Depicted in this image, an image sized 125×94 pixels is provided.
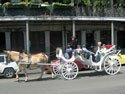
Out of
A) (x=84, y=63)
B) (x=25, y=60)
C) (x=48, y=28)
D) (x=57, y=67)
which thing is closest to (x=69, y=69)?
(x=57, y=67)

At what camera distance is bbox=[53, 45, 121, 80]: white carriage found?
21062 millimetres

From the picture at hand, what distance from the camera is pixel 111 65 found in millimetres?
22062

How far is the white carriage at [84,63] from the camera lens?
21062 mm

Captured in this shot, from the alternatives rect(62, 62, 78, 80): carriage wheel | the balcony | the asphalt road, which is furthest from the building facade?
rect(62, 62, 78, 80): carriage wheel

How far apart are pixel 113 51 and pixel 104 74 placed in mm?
1298

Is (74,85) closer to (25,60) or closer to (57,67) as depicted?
(57,67)

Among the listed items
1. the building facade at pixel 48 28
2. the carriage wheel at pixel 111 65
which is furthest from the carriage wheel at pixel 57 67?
the building facade at pixel 48 28

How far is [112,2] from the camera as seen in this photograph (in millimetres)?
36188

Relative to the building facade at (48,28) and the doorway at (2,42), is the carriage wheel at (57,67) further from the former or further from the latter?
the doorway at (2,42)

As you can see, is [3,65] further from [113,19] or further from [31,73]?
[113,19]

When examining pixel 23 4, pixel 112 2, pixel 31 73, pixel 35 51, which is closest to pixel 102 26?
pixel 112 2

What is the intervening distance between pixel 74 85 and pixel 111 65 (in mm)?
3628

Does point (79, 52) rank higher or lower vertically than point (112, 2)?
lower

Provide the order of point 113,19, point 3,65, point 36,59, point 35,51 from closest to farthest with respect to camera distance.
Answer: point 36,59 < point 3,65 < point 113,19 < point 35,51
